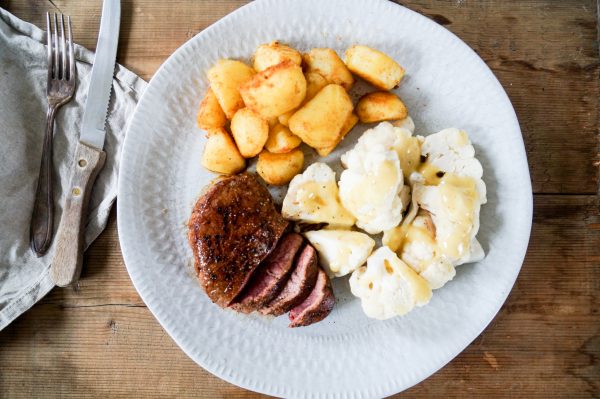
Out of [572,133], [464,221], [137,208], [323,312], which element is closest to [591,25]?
[572,133]

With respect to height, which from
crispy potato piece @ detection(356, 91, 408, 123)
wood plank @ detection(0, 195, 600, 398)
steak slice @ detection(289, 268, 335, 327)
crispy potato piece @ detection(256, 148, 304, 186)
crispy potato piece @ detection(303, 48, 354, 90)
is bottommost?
wood plank @ detection(0, 195, 600, 398)

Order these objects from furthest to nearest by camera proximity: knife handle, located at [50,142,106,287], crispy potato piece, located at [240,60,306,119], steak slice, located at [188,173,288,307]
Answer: knife handle, located at [50,142,106,287]
steak slice, located at [188,173,288,307]
crispy potato piece, located at [240,60,306,119]

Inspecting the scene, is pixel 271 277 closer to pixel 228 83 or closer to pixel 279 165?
pixel 279 165

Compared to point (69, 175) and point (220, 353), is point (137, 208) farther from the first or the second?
point (220, 353)

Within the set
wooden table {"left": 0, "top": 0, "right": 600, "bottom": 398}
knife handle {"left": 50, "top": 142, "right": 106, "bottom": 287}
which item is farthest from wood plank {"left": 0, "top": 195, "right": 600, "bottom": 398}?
knife handle {"left": 50, "top": 142, "right": 106, "bottom": 287}

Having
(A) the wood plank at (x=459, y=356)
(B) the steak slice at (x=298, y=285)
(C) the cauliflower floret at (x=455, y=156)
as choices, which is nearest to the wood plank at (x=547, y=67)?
(A) the wood plank at (x=459, y=356)

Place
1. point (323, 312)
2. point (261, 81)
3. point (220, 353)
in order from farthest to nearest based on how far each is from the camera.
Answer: point (220, 353), point (323, 312), point (261, 81)

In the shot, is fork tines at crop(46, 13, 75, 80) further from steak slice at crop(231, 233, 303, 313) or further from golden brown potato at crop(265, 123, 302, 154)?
steak slice at crop(231, 233, 303, 313)
